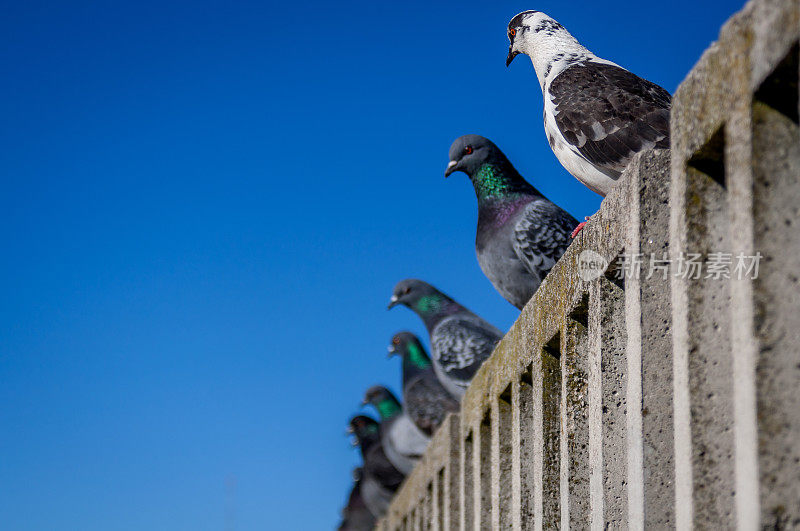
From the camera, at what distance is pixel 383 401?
16.6 meters

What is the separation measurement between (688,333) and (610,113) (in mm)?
2776

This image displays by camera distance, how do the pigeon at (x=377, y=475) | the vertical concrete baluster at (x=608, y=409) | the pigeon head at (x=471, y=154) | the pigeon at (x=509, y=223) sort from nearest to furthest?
the vertical concrete baluster at (x=608, y=409) < the pigeon at (x=509, y=223) < the pigeon head at (x=471, y=154) < the pigeon at (x=377, y=475)

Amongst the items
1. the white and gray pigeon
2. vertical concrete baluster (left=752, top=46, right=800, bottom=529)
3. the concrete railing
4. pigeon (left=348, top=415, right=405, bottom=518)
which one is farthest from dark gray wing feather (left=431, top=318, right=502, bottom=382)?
vertical concrete baluster (left=752, top=46, right=800, bottom=529)

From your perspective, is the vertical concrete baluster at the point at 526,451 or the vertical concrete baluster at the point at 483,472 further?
the vertical concrete baluster at the point at 483,472

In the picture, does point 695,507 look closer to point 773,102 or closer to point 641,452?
point 641,452

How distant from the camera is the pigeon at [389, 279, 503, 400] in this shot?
9672mm

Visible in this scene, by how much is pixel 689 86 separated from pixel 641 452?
1068 millimetres

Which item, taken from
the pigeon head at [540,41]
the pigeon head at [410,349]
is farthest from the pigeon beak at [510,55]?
the pigeon head at [410,349]

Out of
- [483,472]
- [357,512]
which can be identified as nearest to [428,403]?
[483,472]

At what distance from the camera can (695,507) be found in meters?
2.42

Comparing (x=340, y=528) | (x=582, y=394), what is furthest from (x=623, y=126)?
(x=340, y=528)

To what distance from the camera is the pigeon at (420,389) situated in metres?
11.6

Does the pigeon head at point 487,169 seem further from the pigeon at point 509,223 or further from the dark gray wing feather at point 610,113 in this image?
the dark gray wing feather at point 610,113

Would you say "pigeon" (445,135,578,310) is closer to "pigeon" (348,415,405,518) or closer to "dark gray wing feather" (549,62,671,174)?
"dark gray wing feather" (549,62,671,174)
